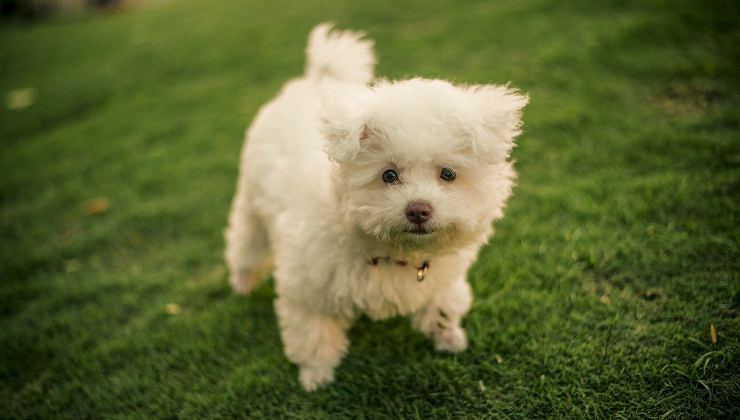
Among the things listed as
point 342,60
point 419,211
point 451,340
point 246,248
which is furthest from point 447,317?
point 342,60

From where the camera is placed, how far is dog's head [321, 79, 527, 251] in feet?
6.06

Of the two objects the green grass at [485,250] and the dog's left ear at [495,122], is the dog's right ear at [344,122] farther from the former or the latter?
the green grass at [485,250]

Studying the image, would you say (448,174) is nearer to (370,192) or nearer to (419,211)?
(419,211)

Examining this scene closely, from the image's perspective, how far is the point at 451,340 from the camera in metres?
2.59

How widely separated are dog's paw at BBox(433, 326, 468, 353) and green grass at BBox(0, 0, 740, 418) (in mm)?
Result: 59

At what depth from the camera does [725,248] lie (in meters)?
2.79

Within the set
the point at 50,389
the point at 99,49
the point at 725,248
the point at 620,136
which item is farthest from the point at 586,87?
the point at 99,49

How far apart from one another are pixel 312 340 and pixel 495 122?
1.44 m

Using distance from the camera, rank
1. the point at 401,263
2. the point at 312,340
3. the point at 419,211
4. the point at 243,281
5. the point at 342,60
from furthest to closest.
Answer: the point at 243,281
the point at 342,60
the point at 312,340
the point at 401,263
the point at 419,211

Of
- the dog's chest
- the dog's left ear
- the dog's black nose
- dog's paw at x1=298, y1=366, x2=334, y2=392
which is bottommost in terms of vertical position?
dog's paw at x1=298, y1=366, x2=334, y2=392

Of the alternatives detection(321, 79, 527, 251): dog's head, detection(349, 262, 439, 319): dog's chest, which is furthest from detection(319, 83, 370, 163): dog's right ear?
detection(349, 262, 439, 319): dog's chest

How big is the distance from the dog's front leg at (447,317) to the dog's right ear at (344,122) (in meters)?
1.02

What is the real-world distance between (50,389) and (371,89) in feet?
8.80

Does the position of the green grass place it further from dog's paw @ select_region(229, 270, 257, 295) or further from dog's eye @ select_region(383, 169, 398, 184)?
dog's eye @ select_region(383, 169, 398, 184)
